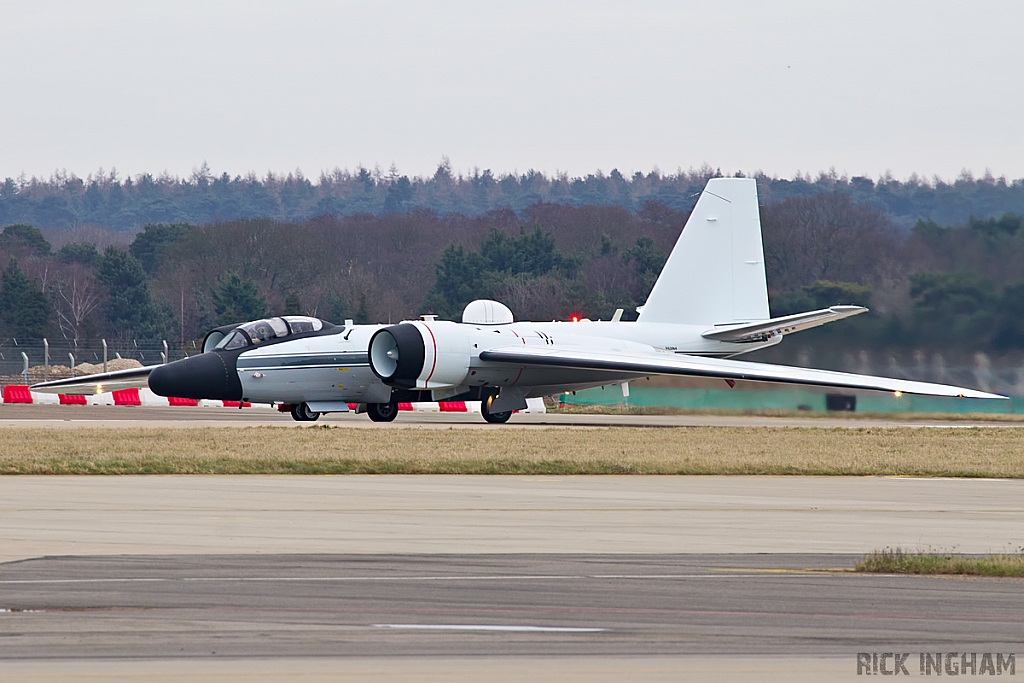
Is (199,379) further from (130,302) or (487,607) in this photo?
(130,302)

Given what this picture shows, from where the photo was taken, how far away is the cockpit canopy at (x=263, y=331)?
26.2 m

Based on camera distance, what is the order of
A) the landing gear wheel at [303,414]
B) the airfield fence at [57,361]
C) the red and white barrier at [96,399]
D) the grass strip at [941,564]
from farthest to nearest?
the airfield fence at [57,361] → the red and white barrier at [96,399] → the landing gear wheel at [303,414] → the grass strip at [941,564]

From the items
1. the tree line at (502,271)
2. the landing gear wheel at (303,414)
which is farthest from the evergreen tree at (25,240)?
the landing gear wheel at (303,414)

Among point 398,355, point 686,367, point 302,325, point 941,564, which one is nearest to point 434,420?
point 398,355

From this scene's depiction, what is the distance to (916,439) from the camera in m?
21.6

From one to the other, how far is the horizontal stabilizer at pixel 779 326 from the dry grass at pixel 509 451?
15.2 feet

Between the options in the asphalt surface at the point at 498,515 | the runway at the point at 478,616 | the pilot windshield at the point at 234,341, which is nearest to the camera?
the runway at the point at 478,616

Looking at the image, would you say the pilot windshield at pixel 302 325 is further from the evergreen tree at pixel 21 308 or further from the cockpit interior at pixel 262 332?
the evergreen tree at pixel 21 308

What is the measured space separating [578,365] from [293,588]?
1982cm

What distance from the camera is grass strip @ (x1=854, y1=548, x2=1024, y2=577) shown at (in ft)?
27.7

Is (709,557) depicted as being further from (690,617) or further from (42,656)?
(42,656)

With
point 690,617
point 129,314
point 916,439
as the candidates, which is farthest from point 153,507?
point 129,314

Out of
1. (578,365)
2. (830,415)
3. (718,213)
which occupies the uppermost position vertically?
(718,213)

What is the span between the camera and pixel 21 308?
68.4m
